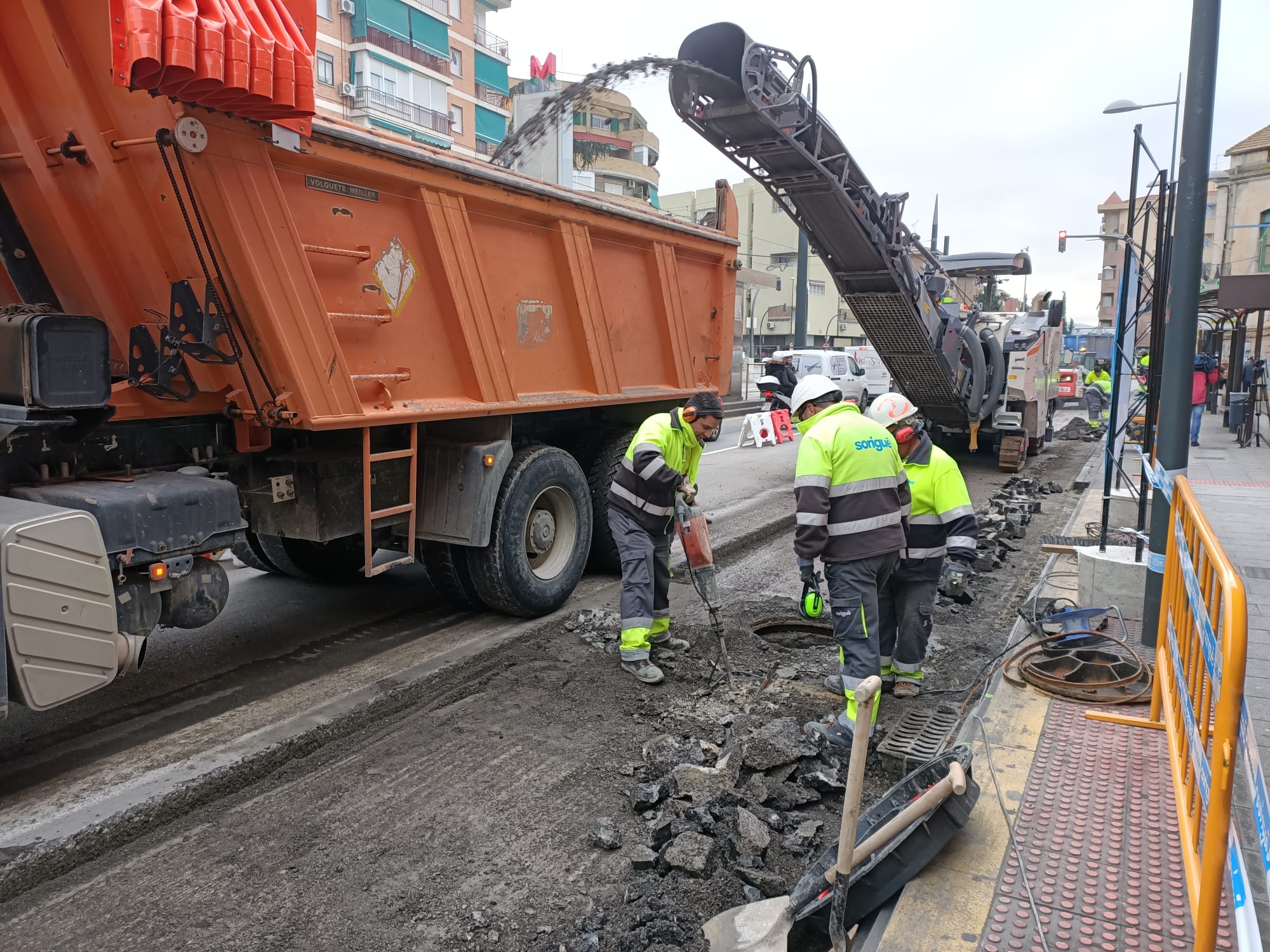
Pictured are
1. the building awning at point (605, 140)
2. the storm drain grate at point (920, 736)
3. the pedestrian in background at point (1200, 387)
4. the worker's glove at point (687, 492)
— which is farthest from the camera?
the building awning at point (605, 140)

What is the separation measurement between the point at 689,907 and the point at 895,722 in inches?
71.9

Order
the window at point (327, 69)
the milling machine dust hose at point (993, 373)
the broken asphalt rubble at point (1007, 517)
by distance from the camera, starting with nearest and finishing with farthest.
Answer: the broken asphalt rubble at point (1007, 517)
the milling machine dust hose at point (993, 373)
the window at point (327, 69)

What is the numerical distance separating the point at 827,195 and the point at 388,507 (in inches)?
235

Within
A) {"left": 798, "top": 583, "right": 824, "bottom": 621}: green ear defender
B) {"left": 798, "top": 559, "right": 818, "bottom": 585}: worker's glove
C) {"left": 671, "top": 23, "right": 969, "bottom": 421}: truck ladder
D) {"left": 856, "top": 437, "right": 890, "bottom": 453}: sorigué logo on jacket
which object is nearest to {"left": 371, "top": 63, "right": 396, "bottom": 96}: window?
{"left": 671, "top": 23, "right": 969, "bottom": 421}: truck ladder

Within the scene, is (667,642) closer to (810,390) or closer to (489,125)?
(810,390)

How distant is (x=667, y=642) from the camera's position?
5.19m

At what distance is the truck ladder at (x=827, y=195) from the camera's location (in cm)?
753

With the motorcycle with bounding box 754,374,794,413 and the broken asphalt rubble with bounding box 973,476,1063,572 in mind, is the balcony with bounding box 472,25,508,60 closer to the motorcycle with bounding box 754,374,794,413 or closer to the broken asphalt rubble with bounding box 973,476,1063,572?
the motorcycle with bounding box 754,374,794,413

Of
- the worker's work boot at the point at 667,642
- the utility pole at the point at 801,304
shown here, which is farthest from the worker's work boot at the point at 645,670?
A: the utility pole at the point at 801,304

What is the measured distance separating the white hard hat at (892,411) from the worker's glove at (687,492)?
1129mm

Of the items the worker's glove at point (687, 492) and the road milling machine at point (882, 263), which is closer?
the worker's glove at point (687, 492)

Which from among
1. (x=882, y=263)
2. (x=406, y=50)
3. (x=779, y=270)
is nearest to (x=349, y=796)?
(x=882, y=263)

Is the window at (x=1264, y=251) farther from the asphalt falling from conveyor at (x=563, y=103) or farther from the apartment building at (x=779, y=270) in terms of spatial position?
the apartment building at (x=779, y=270)

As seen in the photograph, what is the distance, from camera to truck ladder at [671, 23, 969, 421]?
7.53 meters
